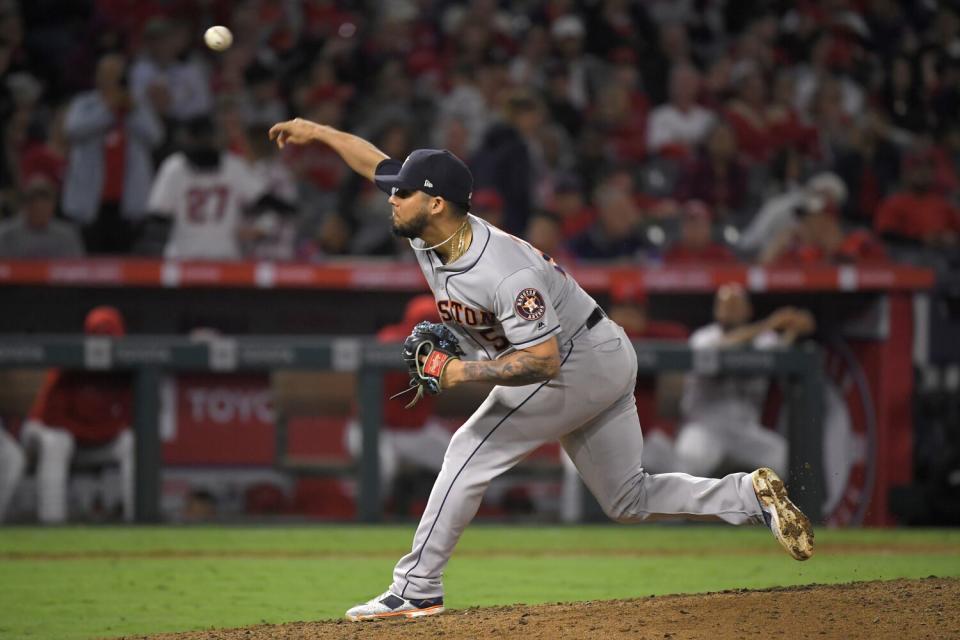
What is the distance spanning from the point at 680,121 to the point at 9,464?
5.86 m

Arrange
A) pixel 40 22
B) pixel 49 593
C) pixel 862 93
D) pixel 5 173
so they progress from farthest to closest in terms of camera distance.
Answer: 1. pixel 862 93
2. pixel 40 22
3. pixel 5 173
4. pixel 49 593

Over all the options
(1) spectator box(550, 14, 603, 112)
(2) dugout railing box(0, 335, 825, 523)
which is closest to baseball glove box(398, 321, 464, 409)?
(2) dugout railing box(0, 335, 825, 523)

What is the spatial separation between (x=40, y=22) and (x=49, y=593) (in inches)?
252

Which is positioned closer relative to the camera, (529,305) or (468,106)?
(529,305)

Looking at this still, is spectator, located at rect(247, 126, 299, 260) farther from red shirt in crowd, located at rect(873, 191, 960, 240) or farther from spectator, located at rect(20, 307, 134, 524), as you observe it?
red shirt in crowd, located at rect(873, 191, 960, 240)

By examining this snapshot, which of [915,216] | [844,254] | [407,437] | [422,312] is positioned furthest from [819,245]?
[407,437]

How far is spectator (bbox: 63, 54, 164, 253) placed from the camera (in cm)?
920

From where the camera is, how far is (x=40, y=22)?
10984 millimetres

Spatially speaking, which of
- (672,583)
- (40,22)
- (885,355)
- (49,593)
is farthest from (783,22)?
(49,593)

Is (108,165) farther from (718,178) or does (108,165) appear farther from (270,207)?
(718,178)

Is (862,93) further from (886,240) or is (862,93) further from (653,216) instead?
(653,216)

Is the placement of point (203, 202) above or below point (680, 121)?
below

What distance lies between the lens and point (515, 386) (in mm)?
4574

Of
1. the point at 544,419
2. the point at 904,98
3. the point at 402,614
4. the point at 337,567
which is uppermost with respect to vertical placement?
the point at 904,98
